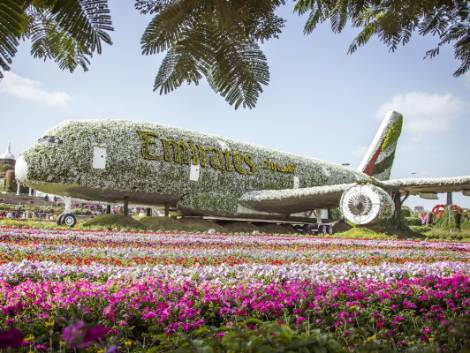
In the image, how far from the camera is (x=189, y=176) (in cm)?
1758

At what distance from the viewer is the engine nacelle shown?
626 inches

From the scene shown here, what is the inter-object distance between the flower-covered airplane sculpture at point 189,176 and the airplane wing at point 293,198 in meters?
0.04

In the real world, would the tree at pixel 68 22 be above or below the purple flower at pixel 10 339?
above

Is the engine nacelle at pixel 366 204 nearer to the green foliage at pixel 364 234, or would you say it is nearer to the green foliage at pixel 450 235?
the green foliage at pixel 364 234

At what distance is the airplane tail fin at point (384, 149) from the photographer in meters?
26.8

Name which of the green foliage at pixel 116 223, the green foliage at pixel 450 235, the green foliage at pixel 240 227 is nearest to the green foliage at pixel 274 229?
the green foliage at pixel 240 227

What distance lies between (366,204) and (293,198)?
3397 mm

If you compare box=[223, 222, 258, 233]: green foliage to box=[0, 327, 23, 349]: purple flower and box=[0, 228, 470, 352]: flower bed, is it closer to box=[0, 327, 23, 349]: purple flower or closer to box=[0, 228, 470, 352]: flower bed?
box=[0, 228, 470, 352]: flower bed

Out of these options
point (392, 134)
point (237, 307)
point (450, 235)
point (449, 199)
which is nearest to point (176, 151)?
point (450, 235)

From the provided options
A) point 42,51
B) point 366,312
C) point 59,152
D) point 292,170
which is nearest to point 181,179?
point 59,152

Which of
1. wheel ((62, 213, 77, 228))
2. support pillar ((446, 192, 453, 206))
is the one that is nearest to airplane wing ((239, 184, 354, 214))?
support pillar ((446, 192, 453, 206))

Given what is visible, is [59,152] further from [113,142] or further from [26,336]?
[26,336]

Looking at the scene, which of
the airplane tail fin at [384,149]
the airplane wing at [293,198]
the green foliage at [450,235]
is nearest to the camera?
the airplane wing at [293,198]

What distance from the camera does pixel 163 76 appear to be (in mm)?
1643
